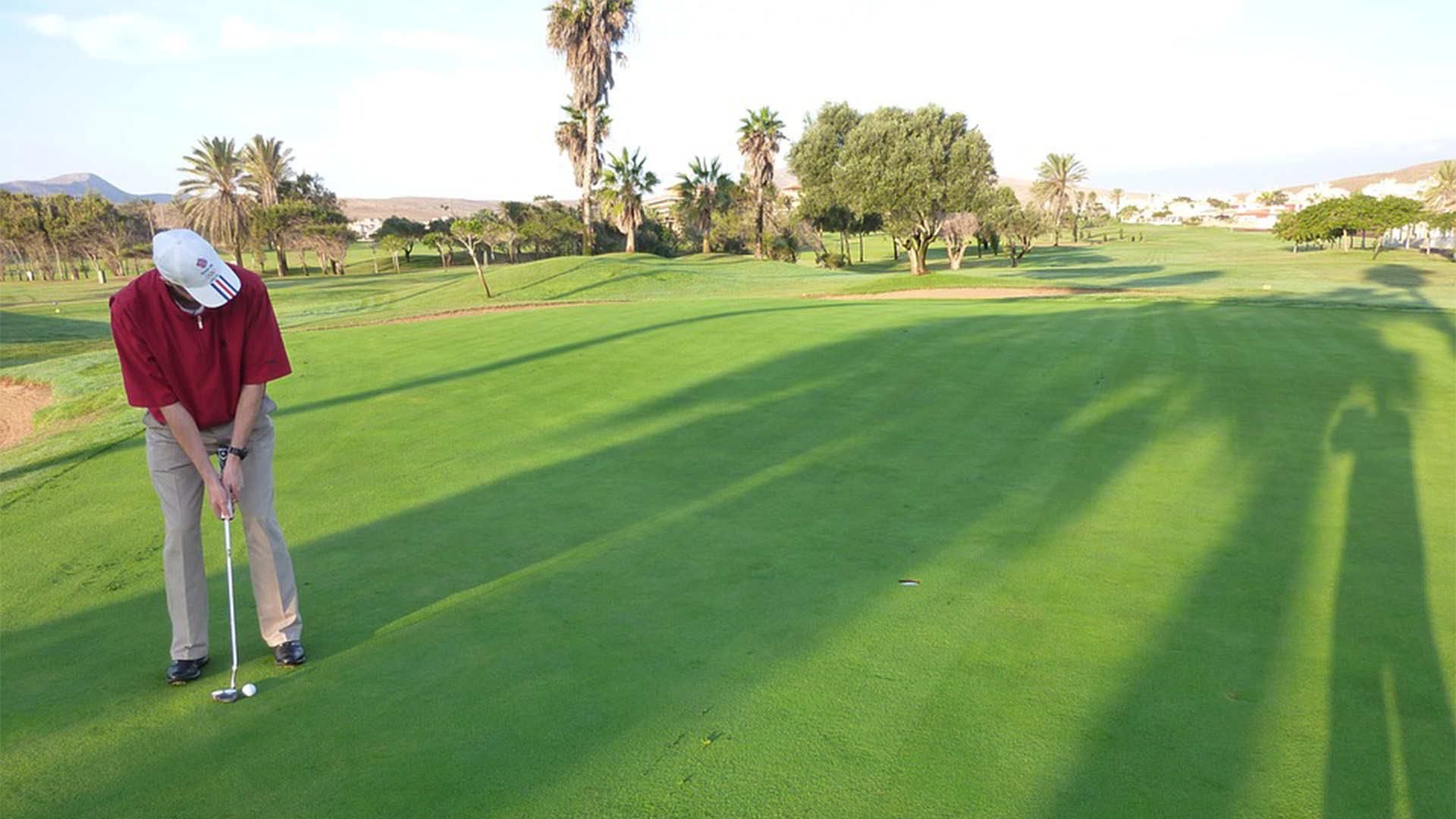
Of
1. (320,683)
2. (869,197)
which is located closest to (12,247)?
(869,197)

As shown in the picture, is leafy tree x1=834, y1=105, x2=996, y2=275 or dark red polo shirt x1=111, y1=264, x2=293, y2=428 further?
leafy tree x1=834, y1=105, x2=996, y2=275

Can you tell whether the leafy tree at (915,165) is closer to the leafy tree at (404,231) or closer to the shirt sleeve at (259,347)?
the shirt sleeve at (259,347)

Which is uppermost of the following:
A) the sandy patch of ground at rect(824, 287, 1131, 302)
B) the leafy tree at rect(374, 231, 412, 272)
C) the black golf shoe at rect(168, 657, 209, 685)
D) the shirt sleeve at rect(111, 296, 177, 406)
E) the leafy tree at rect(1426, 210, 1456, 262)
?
the leafy tree at rect(374, 231, 412, 272)

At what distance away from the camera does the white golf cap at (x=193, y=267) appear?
12.1ft

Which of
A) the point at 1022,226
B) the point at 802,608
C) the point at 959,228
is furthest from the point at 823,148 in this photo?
the point at 802,608

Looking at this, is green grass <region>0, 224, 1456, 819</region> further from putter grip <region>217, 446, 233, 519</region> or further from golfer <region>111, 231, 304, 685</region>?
putter grip <region>217, 446, 233, 519</region>

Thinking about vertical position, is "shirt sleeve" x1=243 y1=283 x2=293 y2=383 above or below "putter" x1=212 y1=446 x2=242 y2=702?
above

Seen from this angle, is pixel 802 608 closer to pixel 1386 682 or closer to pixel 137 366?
pixel 1386 682

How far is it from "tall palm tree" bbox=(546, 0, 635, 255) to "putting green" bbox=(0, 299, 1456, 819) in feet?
182

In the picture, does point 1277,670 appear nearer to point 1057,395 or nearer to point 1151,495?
point 1151,495

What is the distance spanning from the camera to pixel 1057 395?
1064cm

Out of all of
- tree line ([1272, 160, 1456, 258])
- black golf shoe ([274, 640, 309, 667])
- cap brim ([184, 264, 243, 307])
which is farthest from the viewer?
tree line ([1272, 160, 1456, 258])

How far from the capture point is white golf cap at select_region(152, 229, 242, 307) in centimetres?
367

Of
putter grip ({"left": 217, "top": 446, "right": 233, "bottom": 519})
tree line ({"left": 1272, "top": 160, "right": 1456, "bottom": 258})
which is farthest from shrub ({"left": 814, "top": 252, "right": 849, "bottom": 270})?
putter grip ({"left": 217, "top": 446, "right": 233, "bottom": 519})
